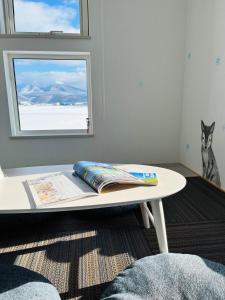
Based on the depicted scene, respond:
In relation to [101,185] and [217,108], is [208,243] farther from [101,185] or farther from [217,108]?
[217,108]

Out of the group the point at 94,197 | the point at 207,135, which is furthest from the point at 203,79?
the point at 94,197

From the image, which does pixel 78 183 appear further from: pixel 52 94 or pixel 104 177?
pixel 52 94

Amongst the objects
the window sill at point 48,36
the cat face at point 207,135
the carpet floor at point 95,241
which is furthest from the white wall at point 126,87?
the carpet floor at point 95,241

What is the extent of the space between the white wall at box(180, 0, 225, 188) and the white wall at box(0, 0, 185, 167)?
147 mm

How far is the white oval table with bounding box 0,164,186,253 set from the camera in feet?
2.90

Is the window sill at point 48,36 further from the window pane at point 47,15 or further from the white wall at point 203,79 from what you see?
the white wall at point 203,79

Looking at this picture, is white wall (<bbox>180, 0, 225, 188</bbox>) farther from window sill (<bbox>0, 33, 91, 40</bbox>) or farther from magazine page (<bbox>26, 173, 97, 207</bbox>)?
magazine page (<bbox>26, 173, 97, 207</bbox>)

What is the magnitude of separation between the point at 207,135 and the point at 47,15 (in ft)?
7.28

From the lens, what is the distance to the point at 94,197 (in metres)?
0.96

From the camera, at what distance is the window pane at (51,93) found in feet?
9.42

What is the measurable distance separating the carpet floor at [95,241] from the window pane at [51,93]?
150cm

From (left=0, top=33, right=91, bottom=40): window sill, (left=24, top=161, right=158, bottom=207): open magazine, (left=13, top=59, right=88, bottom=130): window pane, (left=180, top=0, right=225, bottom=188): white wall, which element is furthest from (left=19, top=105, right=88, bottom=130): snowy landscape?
(left=24, top=161, right=158, bottom=207): open magazine

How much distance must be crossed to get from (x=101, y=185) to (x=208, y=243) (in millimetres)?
946

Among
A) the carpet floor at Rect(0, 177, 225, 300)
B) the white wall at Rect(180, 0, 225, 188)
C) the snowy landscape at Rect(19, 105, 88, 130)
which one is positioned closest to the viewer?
the carpet floor at Rect(0, 177, 225, 300)
